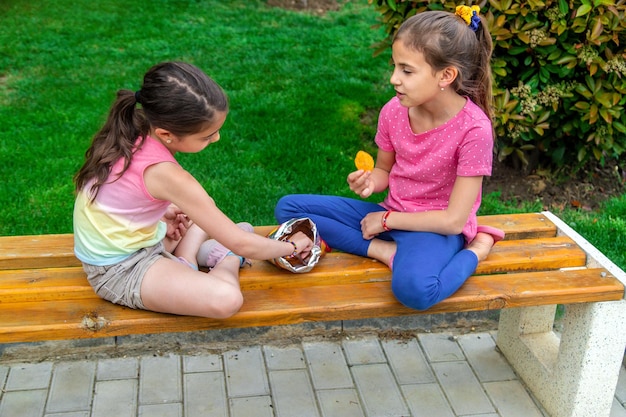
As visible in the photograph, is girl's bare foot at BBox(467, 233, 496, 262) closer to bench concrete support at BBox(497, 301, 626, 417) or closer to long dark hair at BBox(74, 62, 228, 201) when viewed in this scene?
bench concrete support at BBox(497, 301, 626, 417)

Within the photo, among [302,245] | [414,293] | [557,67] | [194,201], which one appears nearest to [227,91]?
[557,67]

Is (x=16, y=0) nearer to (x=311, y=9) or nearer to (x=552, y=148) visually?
(x=311, y=9)

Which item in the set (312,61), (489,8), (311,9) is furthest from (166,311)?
(311,9)

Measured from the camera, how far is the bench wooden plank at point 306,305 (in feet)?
7.84

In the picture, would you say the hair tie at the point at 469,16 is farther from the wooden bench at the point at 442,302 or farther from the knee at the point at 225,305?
the knee at the point at 225,305

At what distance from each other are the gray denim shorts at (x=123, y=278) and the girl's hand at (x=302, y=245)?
0.51 meters

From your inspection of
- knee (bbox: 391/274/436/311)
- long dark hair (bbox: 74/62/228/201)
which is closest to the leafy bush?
knee (bbox: 391/274/436/311)

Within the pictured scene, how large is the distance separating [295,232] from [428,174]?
1.84ft

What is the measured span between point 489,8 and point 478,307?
6.80 feet

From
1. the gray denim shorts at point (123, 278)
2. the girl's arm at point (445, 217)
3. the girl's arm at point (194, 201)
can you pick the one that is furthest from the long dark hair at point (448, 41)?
the gray denim shorts at point (123, 278)

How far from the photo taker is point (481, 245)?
287cm

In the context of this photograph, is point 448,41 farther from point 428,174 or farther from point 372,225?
point 372,225

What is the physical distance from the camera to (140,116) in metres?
2.45

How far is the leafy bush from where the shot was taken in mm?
3961
